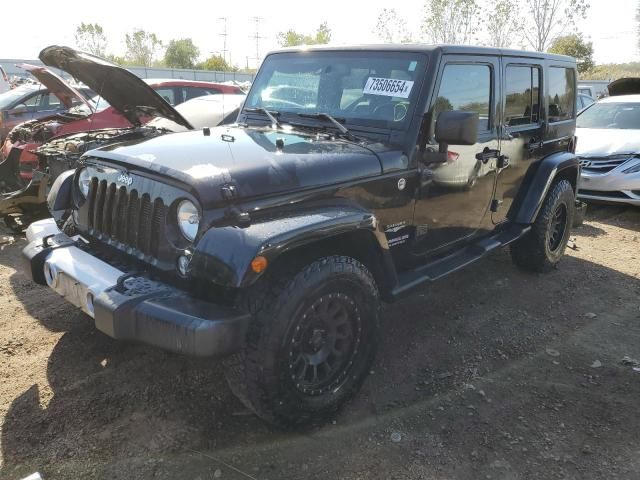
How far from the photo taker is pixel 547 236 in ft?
16.1

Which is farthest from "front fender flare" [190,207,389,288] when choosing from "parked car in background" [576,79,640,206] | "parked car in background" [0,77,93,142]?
"parked car in background" [0,77,93,142]

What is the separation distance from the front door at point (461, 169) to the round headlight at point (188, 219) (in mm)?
1472

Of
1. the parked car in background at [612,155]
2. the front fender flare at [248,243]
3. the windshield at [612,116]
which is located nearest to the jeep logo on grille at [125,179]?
the front fender flare at [248,243]

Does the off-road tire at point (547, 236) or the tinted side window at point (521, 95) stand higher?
the tinted side window at point (521, 95)

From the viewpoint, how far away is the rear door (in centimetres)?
409

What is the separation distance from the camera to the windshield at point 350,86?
3.25 metres

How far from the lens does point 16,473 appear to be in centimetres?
240

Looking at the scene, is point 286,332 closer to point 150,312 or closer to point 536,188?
point 150,312

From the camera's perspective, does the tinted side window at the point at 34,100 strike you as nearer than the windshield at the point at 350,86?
No

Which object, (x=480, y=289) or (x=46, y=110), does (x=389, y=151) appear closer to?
(x=480, y=289)

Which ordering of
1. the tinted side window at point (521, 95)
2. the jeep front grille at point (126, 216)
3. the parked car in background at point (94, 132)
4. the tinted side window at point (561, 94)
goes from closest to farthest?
the jeep front grille at point (126, 216)
the tinted side window at point (521, 95)
the parked car in background at point (94, 132)
the tinted side window at point (561, 94)

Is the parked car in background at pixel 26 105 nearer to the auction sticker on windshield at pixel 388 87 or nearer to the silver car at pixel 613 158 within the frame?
the auction sticker on windshield at pixel 388 87

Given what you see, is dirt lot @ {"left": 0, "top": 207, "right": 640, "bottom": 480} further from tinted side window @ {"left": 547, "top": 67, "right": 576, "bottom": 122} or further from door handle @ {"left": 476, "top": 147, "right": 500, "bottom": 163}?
tinted side window @ {"left": 547, "top": 67, "right": 576, "bottom": 122}

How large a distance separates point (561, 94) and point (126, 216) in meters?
4.15
